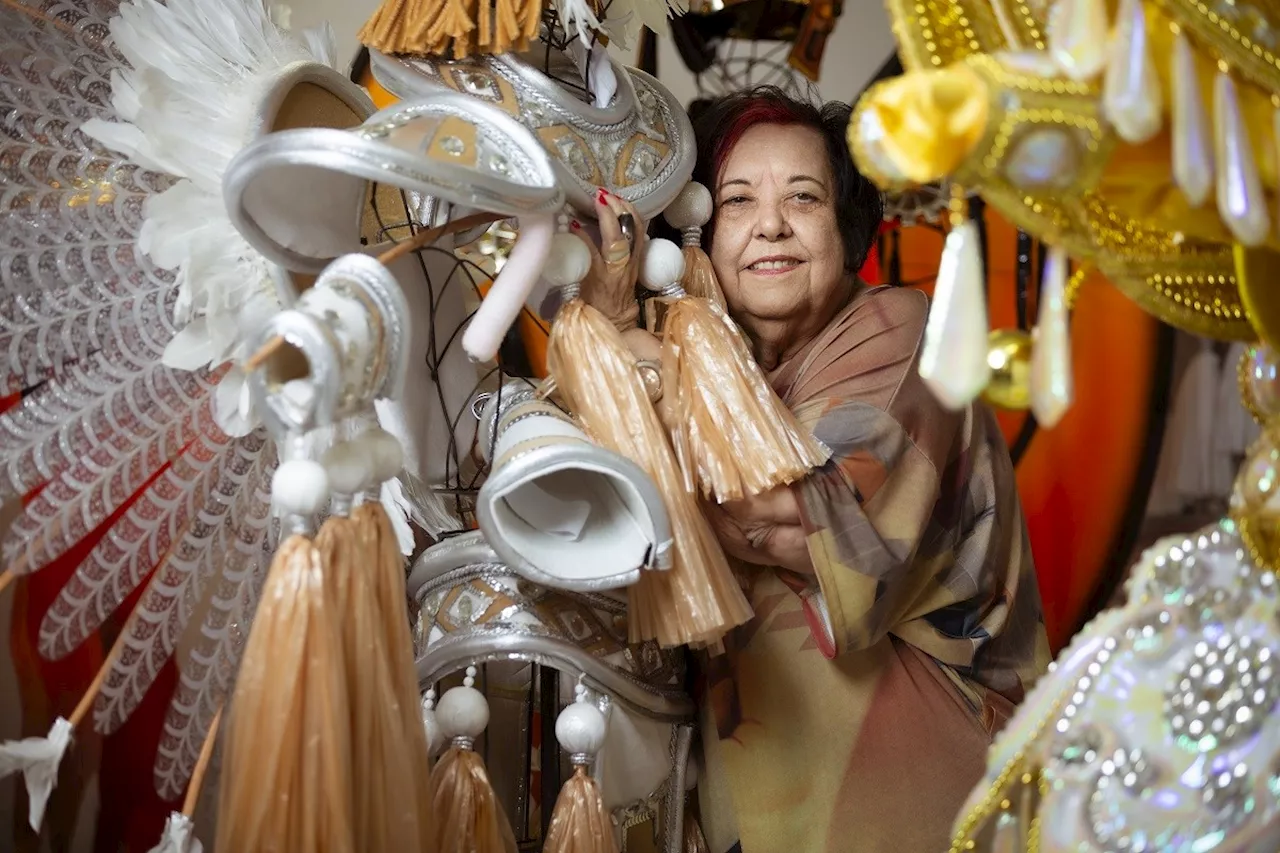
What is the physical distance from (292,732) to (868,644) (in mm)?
597

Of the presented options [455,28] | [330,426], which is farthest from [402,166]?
[455,28]

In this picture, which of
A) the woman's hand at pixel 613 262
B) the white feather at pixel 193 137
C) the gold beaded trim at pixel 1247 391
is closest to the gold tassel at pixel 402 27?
the white feather at pixel 193 137

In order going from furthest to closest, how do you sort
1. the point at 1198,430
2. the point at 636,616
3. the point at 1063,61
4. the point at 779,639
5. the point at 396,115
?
the point at 1198,430 < the point at 779,639 < the point at 636,616 < the point at 396,115 < the point at 1063,61

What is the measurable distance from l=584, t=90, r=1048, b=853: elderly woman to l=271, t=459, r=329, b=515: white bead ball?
381 mm

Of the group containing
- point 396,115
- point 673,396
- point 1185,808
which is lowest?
point 1185,808

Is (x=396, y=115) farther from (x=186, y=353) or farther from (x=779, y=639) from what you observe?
(x=779, y=639)

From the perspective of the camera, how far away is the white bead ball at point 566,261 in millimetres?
1183

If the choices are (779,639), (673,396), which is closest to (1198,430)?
(779,639)

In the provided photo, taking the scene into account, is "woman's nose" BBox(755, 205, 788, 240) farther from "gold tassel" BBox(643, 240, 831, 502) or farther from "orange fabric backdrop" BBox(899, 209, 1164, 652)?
"orange fabric backdrop" BBox(899, 209, 1164, 652)

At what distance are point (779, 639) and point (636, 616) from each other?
227 millimetres

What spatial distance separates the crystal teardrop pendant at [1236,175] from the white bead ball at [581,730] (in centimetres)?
73

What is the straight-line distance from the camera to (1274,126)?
0.82 metres

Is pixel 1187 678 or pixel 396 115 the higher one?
pixel 396 115

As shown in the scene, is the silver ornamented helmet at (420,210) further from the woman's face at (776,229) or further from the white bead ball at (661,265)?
the woman's face at (776,229)
